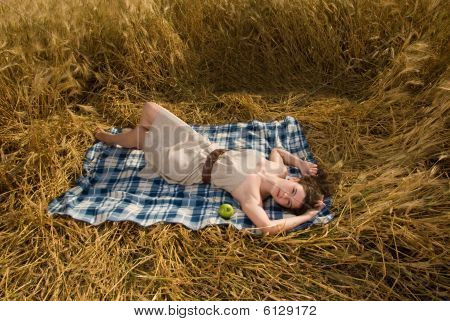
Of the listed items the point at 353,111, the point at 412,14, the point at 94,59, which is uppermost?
the point at 412,14

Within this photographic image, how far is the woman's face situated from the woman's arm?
0.31 meters

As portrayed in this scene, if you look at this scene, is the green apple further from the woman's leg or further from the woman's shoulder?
the woman's leg

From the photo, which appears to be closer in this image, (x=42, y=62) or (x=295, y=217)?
(x=295, y=217)

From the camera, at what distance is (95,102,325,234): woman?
2.70 meters

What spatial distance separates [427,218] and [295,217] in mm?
795

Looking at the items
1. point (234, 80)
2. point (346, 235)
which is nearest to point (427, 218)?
point (346, 235)

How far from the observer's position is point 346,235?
2.46 metres

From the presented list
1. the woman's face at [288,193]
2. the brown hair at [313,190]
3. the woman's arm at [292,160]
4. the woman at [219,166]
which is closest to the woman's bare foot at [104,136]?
the woman at [219,166]

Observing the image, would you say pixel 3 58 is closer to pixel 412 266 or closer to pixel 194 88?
pixel 194 88

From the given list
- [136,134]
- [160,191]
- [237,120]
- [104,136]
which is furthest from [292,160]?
[104,136]

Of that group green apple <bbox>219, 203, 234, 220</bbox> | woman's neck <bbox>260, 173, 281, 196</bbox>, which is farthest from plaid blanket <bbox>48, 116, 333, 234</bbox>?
woman's neck <bbox>260, 173, 281, 196</bbox>

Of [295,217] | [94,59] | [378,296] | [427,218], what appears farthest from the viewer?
[94,59]

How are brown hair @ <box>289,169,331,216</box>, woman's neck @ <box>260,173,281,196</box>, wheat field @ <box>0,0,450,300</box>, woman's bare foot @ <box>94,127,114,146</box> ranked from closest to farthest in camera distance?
wheat field @ <box>0,0,450,300</box>, brown hair @ <box>289,169,331,216</box>, woman's neck @ <box>260,173,281,196</box>, woman's bare foot @ <box>94,127,114,146</box>

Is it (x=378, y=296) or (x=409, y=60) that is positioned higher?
(x=409, y=60)
